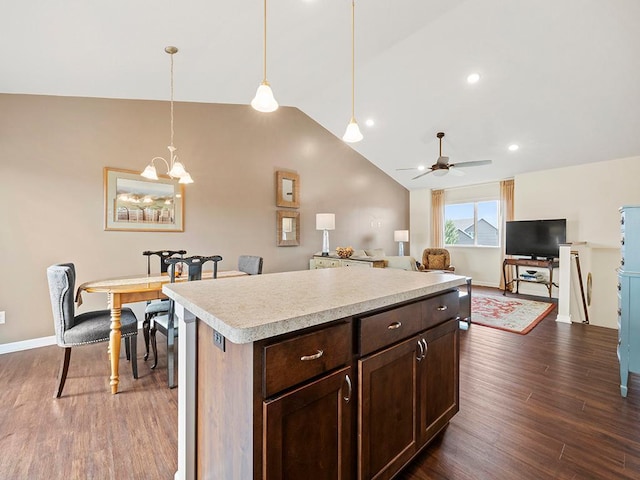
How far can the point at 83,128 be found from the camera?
3301 mm

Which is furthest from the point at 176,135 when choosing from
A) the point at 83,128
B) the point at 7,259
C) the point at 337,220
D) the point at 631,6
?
the point at 631,6

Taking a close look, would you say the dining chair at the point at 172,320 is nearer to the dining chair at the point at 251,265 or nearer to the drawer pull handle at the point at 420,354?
the dining chair at the point at 251,265

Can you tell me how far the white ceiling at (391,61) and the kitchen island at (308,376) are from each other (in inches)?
86.1

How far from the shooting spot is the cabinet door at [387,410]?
1.14m

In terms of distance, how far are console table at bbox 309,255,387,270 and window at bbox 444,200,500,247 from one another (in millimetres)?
3770

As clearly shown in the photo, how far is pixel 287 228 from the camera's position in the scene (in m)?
5.16

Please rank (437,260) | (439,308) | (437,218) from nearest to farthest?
1. (439,308)
2. (437,260)
3. (437,218)

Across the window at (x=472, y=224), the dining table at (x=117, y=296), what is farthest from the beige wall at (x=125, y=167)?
the window at (x=472, y=224)

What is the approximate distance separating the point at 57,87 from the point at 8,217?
4.61 feet

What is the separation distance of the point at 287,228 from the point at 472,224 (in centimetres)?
472

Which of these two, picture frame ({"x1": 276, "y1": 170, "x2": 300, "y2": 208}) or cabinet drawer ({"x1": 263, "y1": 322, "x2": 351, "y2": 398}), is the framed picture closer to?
picture frame ({"x1": 276, "y1": 170, "x2": 300, "y2": 208})

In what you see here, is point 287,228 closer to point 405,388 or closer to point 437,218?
point 405,388

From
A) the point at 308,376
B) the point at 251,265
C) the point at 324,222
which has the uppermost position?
the point at 324,222

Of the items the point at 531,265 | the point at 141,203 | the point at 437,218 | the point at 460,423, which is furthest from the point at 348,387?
the point at 437,218
